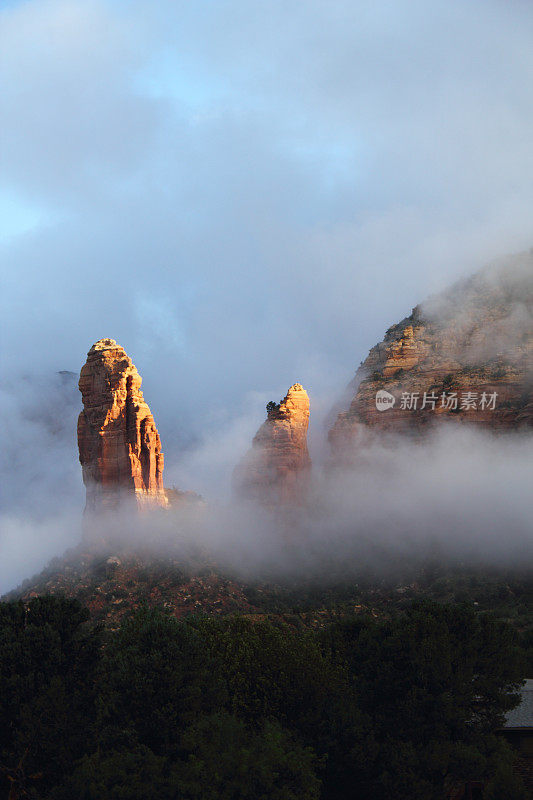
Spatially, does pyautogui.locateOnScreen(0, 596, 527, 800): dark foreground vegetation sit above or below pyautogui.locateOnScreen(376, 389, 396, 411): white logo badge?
below

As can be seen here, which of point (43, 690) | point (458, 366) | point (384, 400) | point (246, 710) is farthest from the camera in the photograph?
point (384, 400)

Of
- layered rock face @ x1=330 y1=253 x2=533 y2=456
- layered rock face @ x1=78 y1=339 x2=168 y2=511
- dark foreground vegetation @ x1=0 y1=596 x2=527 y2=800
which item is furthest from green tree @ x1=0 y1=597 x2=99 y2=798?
layered rock face @ x1=330 y1=253 x2=533 y2=456

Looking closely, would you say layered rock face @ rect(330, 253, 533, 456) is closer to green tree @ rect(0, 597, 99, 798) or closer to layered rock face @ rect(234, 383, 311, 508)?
layered rock face @ rect(234, 383, 311, 508)

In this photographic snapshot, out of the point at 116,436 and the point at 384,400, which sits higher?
the point at 384,400

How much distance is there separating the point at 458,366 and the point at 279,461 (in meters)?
29.9

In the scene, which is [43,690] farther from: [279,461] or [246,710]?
[279,461]

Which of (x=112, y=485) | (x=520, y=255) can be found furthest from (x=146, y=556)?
(x=520, y=255)

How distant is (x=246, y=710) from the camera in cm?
3878

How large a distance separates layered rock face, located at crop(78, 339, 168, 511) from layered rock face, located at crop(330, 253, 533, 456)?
31058 millimetres

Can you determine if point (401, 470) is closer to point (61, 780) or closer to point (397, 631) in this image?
point (397, 631)

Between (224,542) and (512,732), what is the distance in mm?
58860

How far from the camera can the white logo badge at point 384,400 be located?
109 metres

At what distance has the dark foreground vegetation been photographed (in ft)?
99.4

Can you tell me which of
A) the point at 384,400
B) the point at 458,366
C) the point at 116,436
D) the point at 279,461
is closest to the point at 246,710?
the point at 116,436
